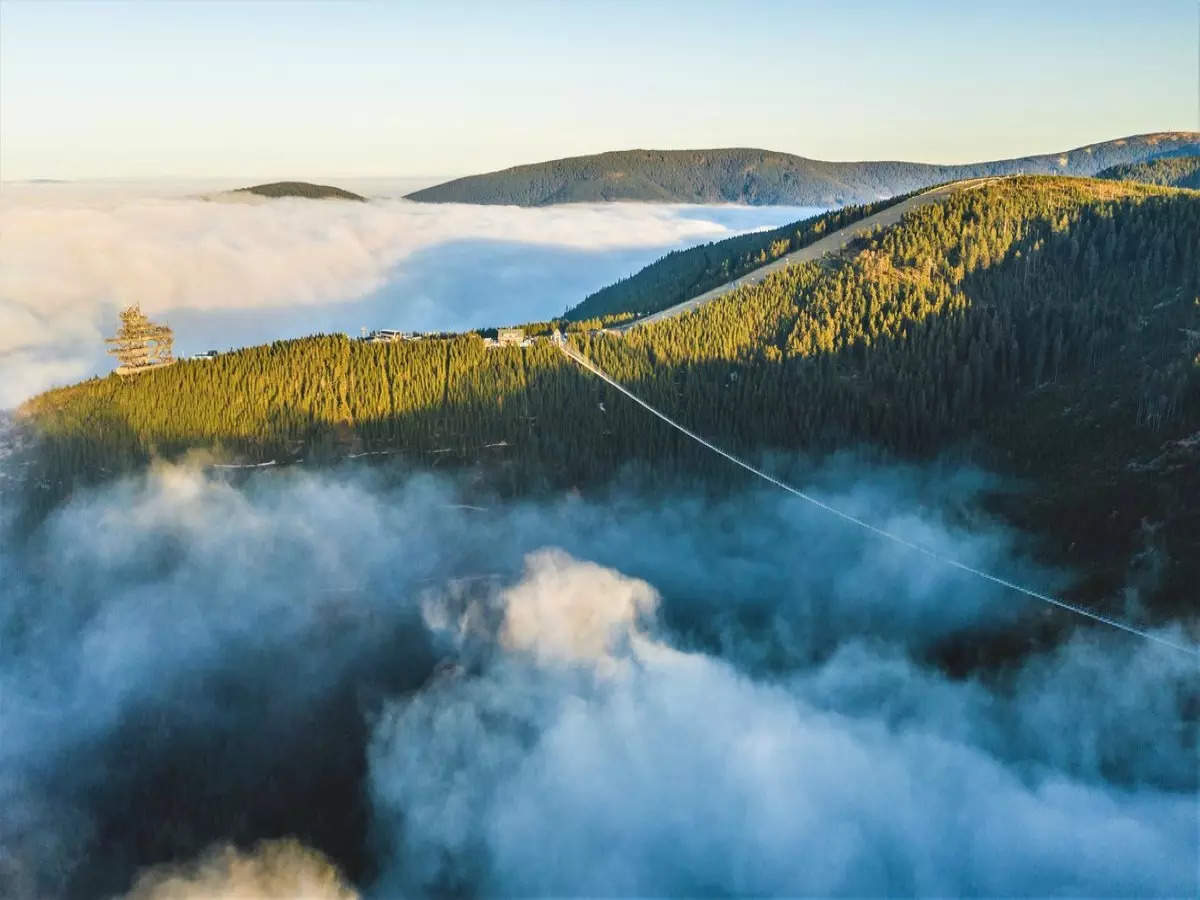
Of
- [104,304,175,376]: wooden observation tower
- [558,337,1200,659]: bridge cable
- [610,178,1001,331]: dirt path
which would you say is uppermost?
[610,178,1001,331]: dirt path

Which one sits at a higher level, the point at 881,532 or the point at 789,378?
the point at 789,378

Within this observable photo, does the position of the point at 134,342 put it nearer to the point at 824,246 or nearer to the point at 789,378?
the point at 789,378

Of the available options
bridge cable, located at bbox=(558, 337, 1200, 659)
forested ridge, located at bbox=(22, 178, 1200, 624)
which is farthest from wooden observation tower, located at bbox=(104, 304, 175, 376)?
bridge cable, located at bbox=(558, 337, 1200, 659)

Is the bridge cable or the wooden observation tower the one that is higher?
the wooden observation tower

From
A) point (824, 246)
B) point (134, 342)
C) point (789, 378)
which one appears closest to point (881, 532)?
point (789, 378)

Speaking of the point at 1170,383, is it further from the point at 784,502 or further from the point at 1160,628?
the point at 784,502

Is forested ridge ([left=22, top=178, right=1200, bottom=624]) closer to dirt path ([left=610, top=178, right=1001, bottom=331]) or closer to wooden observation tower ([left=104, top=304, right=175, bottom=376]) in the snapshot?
wooden observation tower ([left=104, top=304, right=175, bottom=376])
